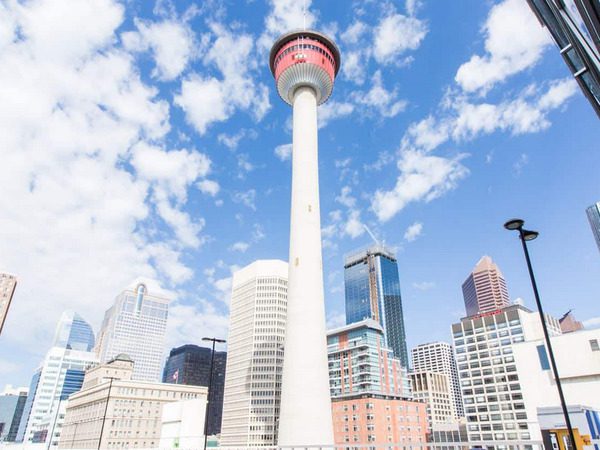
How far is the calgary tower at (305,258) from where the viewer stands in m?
38.1

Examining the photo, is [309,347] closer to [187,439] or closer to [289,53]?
[187,439]

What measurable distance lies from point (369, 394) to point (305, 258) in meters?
85.9

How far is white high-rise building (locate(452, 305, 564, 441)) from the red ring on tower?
92.5m

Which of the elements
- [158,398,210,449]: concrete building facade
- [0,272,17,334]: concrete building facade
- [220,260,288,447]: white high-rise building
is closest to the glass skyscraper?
[220,260,288,447]: white high-rise building

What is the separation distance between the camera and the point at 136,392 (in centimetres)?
11525

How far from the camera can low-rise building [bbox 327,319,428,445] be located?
110125 mm

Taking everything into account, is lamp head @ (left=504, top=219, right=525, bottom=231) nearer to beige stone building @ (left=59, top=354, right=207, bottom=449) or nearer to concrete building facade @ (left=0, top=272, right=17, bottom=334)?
beige stone building @ (left=59, top=354, right=207, bottom=449)

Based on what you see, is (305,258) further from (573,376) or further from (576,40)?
(573,376)

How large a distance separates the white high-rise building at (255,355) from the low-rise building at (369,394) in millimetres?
23283

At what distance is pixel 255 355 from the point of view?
150 m

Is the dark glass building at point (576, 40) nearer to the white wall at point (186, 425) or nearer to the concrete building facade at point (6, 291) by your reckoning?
the white wall at point (186, 425)

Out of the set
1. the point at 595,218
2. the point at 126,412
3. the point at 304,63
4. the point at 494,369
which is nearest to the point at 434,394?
the point at 494,369

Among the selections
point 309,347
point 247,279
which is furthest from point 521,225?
point 247,279

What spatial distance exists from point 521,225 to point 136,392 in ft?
410
